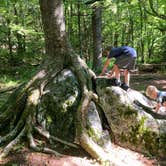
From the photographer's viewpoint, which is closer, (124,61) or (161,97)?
(124,61)

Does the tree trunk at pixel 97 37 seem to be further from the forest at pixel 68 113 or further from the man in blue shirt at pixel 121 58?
the man in blue shirt at pixel 121 58

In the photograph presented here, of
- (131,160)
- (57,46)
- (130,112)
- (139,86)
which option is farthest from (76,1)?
(131,160)

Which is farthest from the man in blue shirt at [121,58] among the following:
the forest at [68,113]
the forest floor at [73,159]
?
the forest floor at [73,159]

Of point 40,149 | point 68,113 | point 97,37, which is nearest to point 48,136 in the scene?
point 40,149

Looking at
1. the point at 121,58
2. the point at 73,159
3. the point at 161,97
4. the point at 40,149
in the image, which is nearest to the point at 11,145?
the point at 40,149

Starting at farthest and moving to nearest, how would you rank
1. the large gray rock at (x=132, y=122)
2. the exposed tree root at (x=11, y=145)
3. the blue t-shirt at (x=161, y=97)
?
the blue t-shirt at (x=161, y=97) → the large gray rock at (x=132, y=122) → the exposed tree root at (x=11, y=145)

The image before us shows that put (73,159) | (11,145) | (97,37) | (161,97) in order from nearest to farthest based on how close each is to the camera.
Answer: (73,159) → (11,145) → (161,97) → (97,37)

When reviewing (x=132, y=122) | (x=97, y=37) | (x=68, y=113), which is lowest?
(x=132, y=122)

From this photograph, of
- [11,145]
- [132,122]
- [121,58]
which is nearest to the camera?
[11,145]

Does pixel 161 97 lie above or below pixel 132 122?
above

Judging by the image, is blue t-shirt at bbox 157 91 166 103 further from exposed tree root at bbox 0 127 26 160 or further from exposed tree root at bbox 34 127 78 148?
exposed tree root at bbox 0 127 26 160

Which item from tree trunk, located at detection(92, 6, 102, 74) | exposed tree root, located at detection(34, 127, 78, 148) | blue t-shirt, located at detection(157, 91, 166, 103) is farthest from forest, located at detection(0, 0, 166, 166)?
tree trunk, located at detection(92, 6, 102, 74)

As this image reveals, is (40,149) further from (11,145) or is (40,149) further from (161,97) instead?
(161,97)

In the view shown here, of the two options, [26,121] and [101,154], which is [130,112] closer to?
[101,154]
